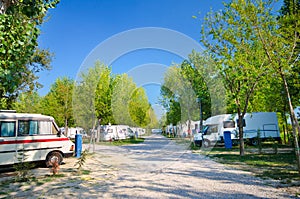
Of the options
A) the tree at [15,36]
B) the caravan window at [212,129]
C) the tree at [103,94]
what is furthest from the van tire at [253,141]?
the tree at [15,36]

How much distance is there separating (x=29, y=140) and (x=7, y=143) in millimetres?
772

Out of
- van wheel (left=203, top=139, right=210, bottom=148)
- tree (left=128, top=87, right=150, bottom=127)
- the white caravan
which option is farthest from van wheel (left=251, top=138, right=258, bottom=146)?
tree (left=128, top=87, right=150, bottom=127)

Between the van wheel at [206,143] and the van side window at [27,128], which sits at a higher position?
the van side window at [27,128]

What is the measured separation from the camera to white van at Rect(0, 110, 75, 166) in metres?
8.44

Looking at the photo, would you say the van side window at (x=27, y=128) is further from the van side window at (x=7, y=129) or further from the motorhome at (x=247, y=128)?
the motorhome at (x=247, y=128)

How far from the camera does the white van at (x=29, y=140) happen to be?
8438 millimetres

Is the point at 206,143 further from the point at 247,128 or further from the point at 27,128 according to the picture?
the point at 27,128

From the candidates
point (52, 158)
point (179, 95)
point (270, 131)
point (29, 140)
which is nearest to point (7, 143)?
point (29, 140)

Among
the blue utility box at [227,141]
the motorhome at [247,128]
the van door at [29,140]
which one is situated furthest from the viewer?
the motorhome at [247,128]

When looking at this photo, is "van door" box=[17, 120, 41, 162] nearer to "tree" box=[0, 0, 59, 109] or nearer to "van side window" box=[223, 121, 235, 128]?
Answer: "tree" box=[0, 0, 59, 109]

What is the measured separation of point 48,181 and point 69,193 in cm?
175

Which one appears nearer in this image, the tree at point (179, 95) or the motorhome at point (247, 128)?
the motorhome at point (247, 128)

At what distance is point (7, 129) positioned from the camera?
28.1 ft

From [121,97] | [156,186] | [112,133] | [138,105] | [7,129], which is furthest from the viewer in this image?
[138,105]
